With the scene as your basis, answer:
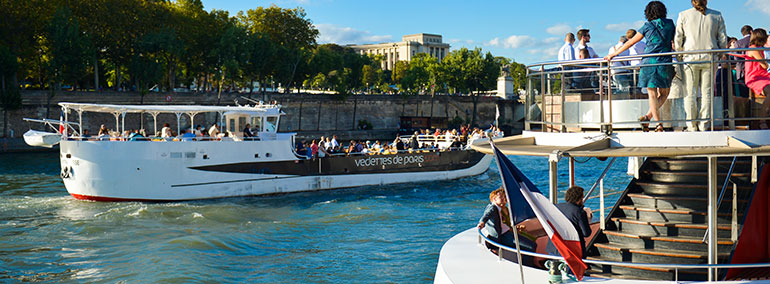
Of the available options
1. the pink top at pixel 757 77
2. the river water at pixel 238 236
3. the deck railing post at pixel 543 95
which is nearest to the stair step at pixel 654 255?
the deck railing post at pixel 543 95

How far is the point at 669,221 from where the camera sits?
7.35 m

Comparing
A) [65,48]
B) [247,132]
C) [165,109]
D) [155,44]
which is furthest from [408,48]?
[165,109]

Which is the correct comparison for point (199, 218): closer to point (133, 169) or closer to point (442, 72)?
point (133, 169)

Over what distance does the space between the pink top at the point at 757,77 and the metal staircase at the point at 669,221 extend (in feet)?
2.89

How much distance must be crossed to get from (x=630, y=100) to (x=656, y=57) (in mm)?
569

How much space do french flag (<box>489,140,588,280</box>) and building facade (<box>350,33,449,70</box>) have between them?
165 metres

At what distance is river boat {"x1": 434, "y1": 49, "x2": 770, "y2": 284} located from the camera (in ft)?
22.2

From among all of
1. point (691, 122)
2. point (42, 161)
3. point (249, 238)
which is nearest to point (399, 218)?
point (249, 238)

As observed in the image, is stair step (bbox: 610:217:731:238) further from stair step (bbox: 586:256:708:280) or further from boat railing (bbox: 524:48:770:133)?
boat railing (bbox: 524:48:770:133)

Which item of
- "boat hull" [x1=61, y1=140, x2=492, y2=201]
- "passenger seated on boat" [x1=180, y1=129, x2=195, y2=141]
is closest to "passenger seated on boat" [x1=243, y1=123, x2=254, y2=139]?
"boat hull" [x1=61, y1=140, x2=492, y2=201]

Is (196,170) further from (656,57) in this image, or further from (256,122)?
(656,57)

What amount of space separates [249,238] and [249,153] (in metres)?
8.53

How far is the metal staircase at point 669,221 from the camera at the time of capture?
278 inches

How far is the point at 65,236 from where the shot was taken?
1795 centimetres
